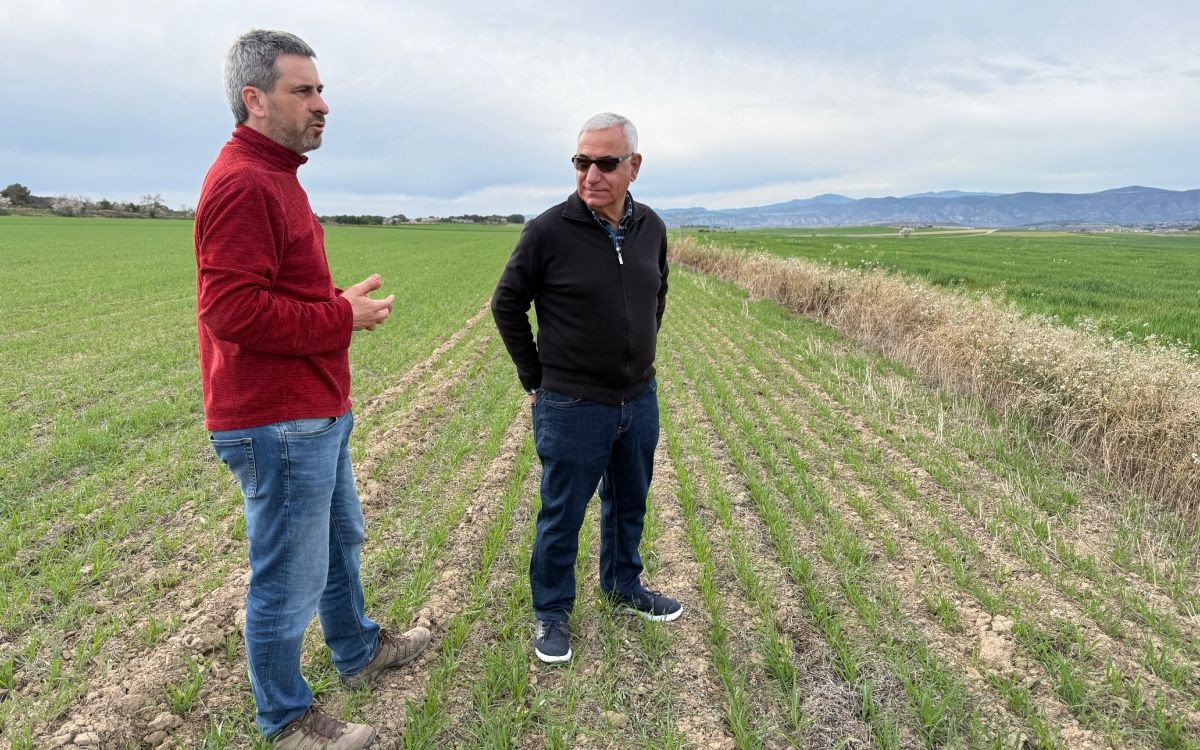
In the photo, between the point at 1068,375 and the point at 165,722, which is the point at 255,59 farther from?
the point at 1068,375

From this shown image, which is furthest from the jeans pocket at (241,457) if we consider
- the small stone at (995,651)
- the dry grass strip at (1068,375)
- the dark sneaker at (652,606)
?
the dry grass strip at (1068,375)

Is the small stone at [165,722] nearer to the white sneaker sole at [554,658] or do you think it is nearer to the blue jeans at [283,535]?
the blue jeans at [283,535]

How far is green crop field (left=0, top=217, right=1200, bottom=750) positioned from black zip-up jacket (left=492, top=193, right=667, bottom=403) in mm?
1433

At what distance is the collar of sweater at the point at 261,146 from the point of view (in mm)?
2092

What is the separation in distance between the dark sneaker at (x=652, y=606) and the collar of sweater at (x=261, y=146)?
8.85ft

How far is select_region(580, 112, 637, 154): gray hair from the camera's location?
2792 mm

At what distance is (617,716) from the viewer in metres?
2.83

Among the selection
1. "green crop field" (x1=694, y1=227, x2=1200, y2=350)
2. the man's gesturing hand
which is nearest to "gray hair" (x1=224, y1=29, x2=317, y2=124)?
the man's gesturing hand

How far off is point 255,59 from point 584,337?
1.55 meters

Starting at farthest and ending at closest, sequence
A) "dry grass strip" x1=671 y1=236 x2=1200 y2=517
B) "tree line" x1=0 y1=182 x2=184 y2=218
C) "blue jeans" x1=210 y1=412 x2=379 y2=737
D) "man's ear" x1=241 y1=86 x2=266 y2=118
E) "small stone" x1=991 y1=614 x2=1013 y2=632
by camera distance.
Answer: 1. "tree line" x1=0 y1=182 x2=184 y2=218
2. "dry grass strip" x1=671 y1=236 x2=1200 y2=517
3. "small stone" x1=991 y1=614 x2=1013 y2=632
4. "blue jeans" x1=210 y1=412 x2=379 y2=737
5. "man's ear" x1=241 y1=86 x2=266 y2=118

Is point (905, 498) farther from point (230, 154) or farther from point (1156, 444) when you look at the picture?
point (230, 154)

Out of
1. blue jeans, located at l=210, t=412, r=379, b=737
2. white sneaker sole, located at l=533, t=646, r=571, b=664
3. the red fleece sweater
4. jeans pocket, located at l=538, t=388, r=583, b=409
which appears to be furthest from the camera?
white sneaker sole, located at l=533, t=646, r=571, b=664

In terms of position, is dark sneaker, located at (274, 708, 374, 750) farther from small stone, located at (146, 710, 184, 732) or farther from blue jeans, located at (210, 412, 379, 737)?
small stone, located at (146, 710, 184, 732)

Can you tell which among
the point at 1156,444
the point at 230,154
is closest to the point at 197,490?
the point at 230,154
